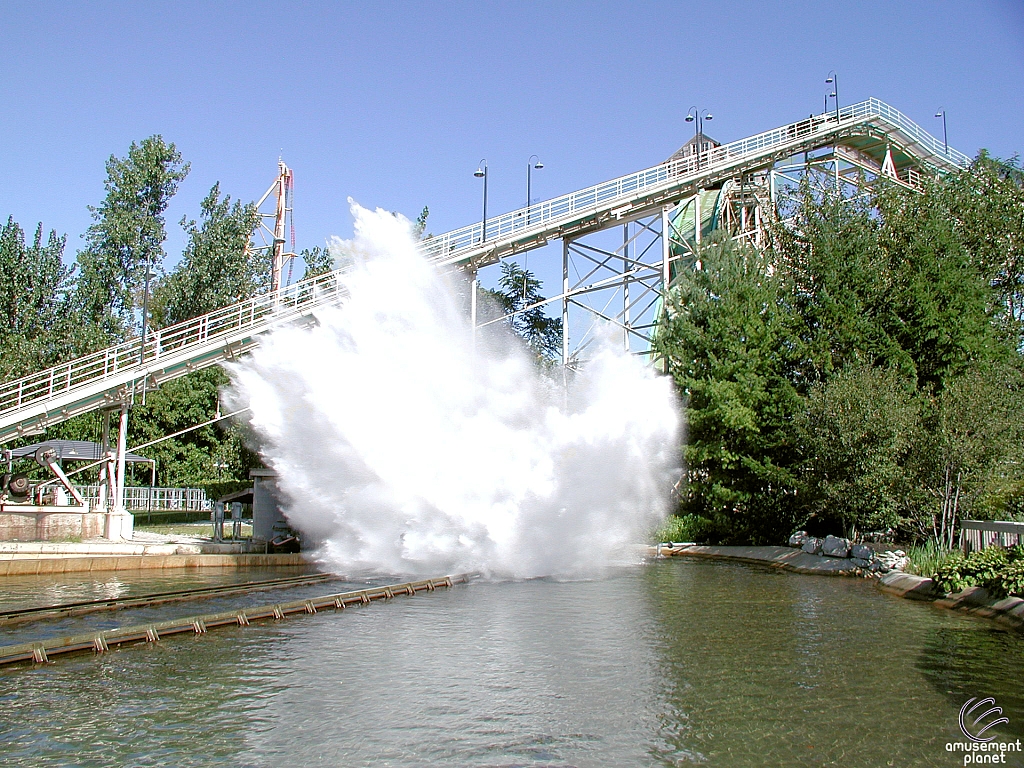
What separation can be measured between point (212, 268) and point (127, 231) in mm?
5248

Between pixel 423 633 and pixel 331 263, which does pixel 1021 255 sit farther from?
pixel 331 263

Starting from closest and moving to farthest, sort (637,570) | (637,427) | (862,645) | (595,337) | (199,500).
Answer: (862,645)
(637,570)
(637,427)
(595,337)
(199,500)

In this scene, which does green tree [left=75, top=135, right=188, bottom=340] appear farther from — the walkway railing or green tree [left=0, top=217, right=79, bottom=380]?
the walkway railing

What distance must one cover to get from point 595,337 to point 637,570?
1460cm

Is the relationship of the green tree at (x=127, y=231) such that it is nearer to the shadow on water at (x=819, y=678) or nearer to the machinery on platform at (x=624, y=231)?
the machinery on platform at (x=624, y=231)

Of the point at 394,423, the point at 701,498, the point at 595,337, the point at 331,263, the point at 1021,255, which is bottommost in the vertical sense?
the point at 701,498

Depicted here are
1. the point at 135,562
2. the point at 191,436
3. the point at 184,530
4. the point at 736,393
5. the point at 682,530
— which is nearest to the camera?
the point at 135,562

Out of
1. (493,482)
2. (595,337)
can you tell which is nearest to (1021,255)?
(595,337)

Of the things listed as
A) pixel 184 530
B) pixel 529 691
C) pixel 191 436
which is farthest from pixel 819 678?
pixel 191 436

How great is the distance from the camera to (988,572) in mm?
16922

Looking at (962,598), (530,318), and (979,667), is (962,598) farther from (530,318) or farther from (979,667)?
(530,318)

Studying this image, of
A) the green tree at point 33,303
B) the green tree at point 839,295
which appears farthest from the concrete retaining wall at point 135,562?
the green tree at point 33,303

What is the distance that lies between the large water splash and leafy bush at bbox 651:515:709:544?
8.74 meters

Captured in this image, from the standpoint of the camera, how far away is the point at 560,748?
8.34m
